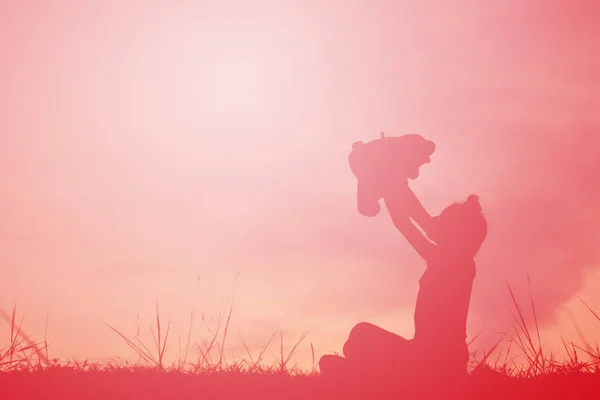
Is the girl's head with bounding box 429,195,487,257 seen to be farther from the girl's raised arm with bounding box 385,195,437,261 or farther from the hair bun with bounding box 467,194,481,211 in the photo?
the girl's raised arm with bounding box 385,195,437,261

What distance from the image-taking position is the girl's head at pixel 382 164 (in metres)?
8.55

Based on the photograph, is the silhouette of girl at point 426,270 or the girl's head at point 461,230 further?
the girl's head at point 461,230

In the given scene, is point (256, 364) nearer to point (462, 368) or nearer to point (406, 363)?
point (406, 363)

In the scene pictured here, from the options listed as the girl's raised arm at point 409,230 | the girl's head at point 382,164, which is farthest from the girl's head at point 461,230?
the girl's head at point 382,164

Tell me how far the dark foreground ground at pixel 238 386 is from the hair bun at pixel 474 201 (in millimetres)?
2167

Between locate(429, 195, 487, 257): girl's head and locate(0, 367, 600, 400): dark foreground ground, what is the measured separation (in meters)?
1.66

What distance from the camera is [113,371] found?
307 inches

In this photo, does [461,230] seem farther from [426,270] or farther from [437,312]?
[437,312]

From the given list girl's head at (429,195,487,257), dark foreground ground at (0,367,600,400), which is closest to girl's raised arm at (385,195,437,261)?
girl's head at (429,195,487,257)

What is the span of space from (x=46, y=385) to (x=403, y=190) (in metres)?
5.04

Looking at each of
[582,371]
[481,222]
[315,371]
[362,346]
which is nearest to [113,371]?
[315,371]

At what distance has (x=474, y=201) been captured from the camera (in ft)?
27.6

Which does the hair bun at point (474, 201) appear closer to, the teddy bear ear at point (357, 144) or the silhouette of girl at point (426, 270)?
the silhouette of girl at point (426, 270)

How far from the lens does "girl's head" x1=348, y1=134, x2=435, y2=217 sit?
337 inches
